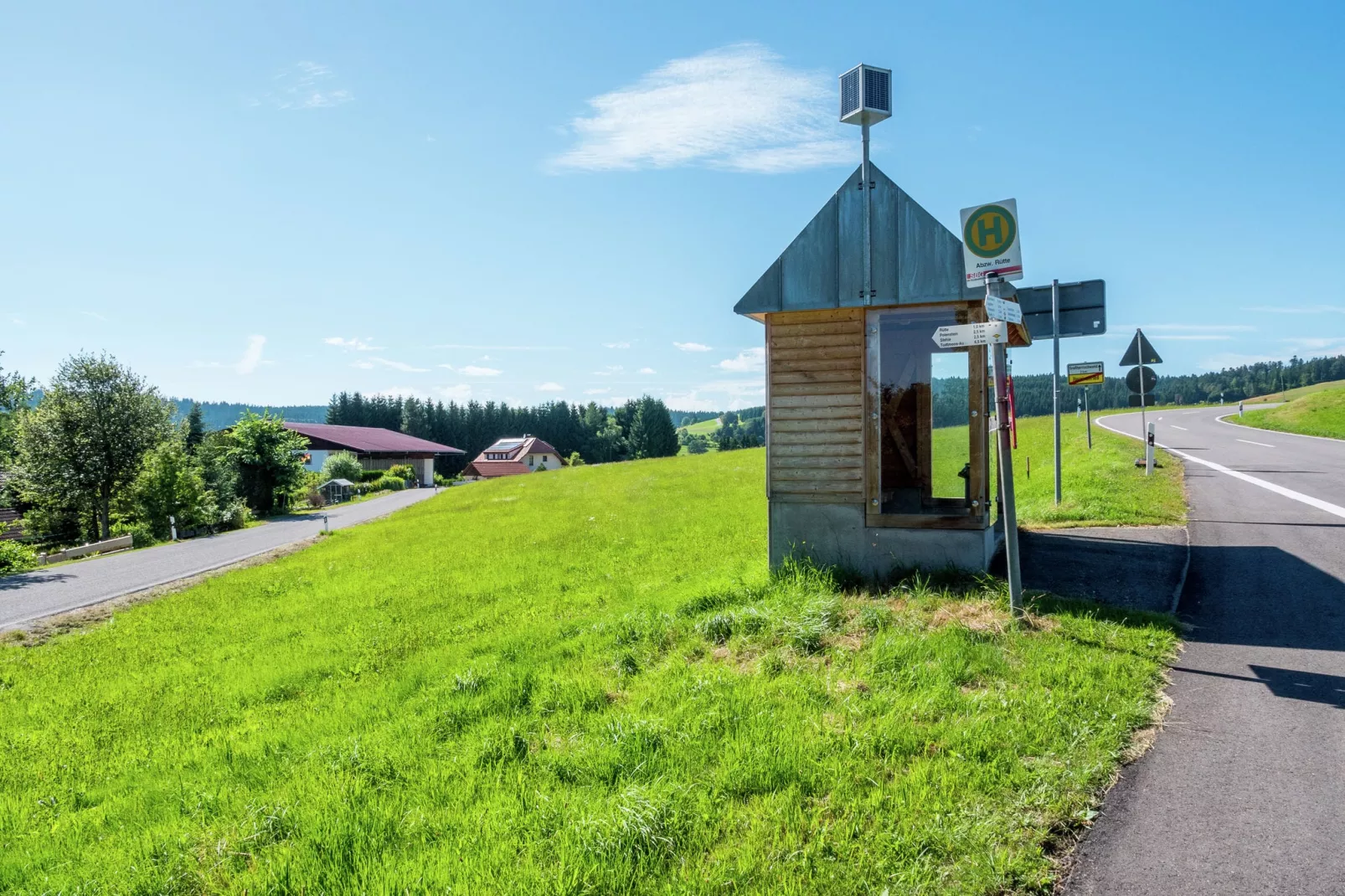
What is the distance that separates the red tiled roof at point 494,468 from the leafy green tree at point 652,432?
98.0 feet

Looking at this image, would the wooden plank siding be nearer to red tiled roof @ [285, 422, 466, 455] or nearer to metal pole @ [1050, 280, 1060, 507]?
metal pole @ [1050, 280, 1060, 507]

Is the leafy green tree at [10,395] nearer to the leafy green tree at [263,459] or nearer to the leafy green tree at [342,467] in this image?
the leafy green tree at [263,459]

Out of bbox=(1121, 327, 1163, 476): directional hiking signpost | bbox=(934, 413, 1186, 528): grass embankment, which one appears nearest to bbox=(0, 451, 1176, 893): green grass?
bbox=(934, 413, 1186, 528): grass embankment

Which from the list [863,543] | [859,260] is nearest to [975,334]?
[859,260]

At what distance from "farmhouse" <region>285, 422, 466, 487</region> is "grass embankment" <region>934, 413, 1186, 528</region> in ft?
196

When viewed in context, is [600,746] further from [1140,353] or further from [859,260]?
[1140,353]

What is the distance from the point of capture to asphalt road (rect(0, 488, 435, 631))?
44.2 ft

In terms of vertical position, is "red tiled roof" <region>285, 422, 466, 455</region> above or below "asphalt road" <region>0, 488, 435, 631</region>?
above

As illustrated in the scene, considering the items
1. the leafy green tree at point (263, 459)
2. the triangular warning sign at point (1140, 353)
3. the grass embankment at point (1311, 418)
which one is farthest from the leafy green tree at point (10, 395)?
the grass embankment at point (1311, 418)

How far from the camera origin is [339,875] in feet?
11.7

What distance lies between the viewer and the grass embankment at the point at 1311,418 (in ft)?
98.5

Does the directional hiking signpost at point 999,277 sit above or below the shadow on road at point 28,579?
above

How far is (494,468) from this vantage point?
88500 millimetres

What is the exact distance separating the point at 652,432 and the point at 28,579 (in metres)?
98.8
